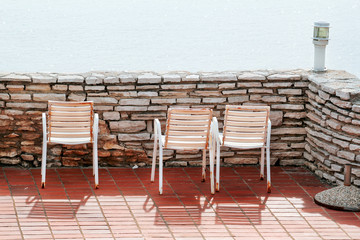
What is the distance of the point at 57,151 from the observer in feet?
22.3

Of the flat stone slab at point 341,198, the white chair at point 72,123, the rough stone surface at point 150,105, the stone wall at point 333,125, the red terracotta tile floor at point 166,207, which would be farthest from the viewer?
the rough stone surface at point 150,105

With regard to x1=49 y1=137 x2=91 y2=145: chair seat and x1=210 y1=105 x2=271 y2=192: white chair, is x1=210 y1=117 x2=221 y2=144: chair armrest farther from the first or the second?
x1=49 y1=137 x2=91 y2=145: chair seat

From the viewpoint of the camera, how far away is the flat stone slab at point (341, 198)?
5641 mm

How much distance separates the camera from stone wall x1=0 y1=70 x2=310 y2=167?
6625mm

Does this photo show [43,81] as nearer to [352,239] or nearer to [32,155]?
[32,155]

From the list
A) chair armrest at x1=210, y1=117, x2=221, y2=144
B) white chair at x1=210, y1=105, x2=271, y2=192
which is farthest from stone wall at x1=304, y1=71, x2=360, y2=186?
chair armrest at x1=210, y1=117, x2=221, y2=144

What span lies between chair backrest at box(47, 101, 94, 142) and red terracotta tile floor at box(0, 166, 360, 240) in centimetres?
51

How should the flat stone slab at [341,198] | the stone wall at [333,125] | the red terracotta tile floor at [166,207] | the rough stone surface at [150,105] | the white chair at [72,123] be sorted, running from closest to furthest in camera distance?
the red terracotta tile floor at [166,207] → the flat stone slab at [341,198] → the stone wall at [333,125] → the white chair at [72,123] → the rough stone surface at [150,105]

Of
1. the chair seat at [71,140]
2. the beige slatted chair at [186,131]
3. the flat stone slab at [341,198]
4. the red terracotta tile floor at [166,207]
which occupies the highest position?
the beige slatted chair at [186,131]

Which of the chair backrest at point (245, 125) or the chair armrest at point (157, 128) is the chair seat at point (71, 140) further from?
the chair backrest at point (245, 125)

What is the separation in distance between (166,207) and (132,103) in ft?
4.87

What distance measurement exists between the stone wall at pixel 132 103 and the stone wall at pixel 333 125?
0.69 ft

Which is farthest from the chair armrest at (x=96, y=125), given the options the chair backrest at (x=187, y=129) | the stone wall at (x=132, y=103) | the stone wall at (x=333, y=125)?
the stone wall at (x=333, y=125)

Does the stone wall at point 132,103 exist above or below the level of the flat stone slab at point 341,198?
above
